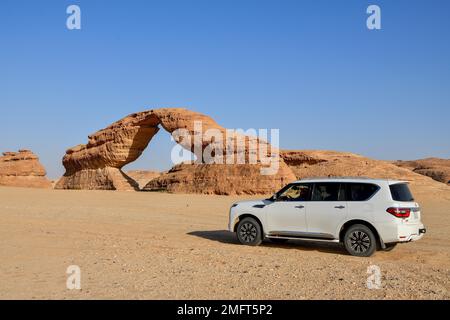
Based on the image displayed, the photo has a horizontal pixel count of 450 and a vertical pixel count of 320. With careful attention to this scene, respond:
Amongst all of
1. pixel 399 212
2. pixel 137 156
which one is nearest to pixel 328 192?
pixel 399 212

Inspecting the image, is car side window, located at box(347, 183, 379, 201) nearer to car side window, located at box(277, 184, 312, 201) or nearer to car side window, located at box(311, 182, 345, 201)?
car side window, located at box(311, 182, 345, 201)

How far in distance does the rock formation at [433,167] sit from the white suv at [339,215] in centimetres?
4972

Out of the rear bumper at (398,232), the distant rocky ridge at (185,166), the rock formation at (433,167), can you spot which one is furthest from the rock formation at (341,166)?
the rear bumper at (398,232)

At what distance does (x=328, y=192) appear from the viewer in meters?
10.3

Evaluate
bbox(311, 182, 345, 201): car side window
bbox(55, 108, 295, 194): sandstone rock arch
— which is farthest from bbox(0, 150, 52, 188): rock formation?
bbox(311, 182, 345, 201): car side window

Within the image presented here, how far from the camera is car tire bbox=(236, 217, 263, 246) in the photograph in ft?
35.7

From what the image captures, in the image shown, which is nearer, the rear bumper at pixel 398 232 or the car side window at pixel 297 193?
the rear bumper at pixel 398 232

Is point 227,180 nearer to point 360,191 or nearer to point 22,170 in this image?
point 360,191

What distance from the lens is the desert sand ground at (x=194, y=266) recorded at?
6297 mm

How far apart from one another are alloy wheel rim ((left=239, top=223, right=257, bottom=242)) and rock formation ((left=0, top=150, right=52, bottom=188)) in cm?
4008

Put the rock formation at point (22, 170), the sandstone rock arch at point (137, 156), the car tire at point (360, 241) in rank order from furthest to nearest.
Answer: the rock formation at point (22, 170), the sandstone rock arch at point (137, 156), the car tire at point (360, 241)

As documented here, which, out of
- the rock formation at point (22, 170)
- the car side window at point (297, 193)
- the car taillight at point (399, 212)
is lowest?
the car taillight at point (399, 212)

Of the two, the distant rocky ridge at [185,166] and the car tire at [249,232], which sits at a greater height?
the distant rocky ridge at [185,166]

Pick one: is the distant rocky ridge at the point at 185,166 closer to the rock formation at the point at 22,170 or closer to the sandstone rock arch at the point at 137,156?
the sandstone rock arch at the point at 137,156
